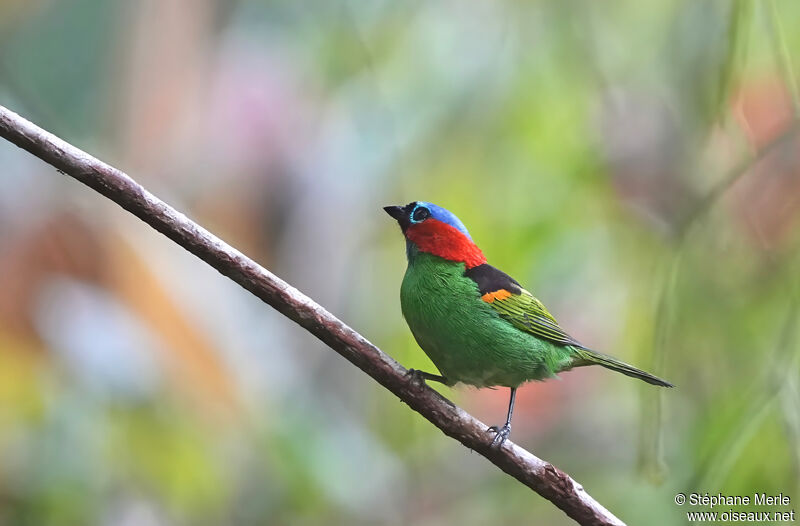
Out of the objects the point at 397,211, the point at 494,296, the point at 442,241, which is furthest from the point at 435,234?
the point at 494,296

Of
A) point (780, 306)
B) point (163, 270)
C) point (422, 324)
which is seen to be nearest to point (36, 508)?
point (163, 270)

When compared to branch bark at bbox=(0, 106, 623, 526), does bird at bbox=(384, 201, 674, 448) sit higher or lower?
higher

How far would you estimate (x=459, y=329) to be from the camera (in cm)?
334

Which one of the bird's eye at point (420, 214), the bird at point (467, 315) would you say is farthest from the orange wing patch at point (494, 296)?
the bird's eye at point (420, 214)

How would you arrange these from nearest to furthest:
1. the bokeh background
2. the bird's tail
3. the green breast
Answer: the bird's tail
the green breast
the bokeh background

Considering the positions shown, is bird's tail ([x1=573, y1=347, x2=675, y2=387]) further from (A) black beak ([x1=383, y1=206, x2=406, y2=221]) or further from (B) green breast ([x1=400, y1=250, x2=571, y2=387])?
(A) black beak ([x1=383, y1=206, x2=406, y2=221])

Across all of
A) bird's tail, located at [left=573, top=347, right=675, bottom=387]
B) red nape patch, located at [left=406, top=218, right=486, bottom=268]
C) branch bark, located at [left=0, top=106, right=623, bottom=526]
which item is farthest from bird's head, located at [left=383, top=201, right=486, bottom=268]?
branch bark, located at [left=0, top=106, right=623, bottom=526]

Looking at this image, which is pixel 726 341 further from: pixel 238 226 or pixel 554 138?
pixel 238 226

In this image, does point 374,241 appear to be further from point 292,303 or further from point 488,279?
point 292,303

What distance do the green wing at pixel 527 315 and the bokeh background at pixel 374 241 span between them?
1.44 ft

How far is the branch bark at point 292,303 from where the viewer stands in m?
2.57

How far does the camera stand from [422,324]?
3.34 meters

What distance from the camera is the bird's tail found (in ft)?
9.98

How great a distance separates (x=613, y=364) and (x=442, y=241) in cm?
82
